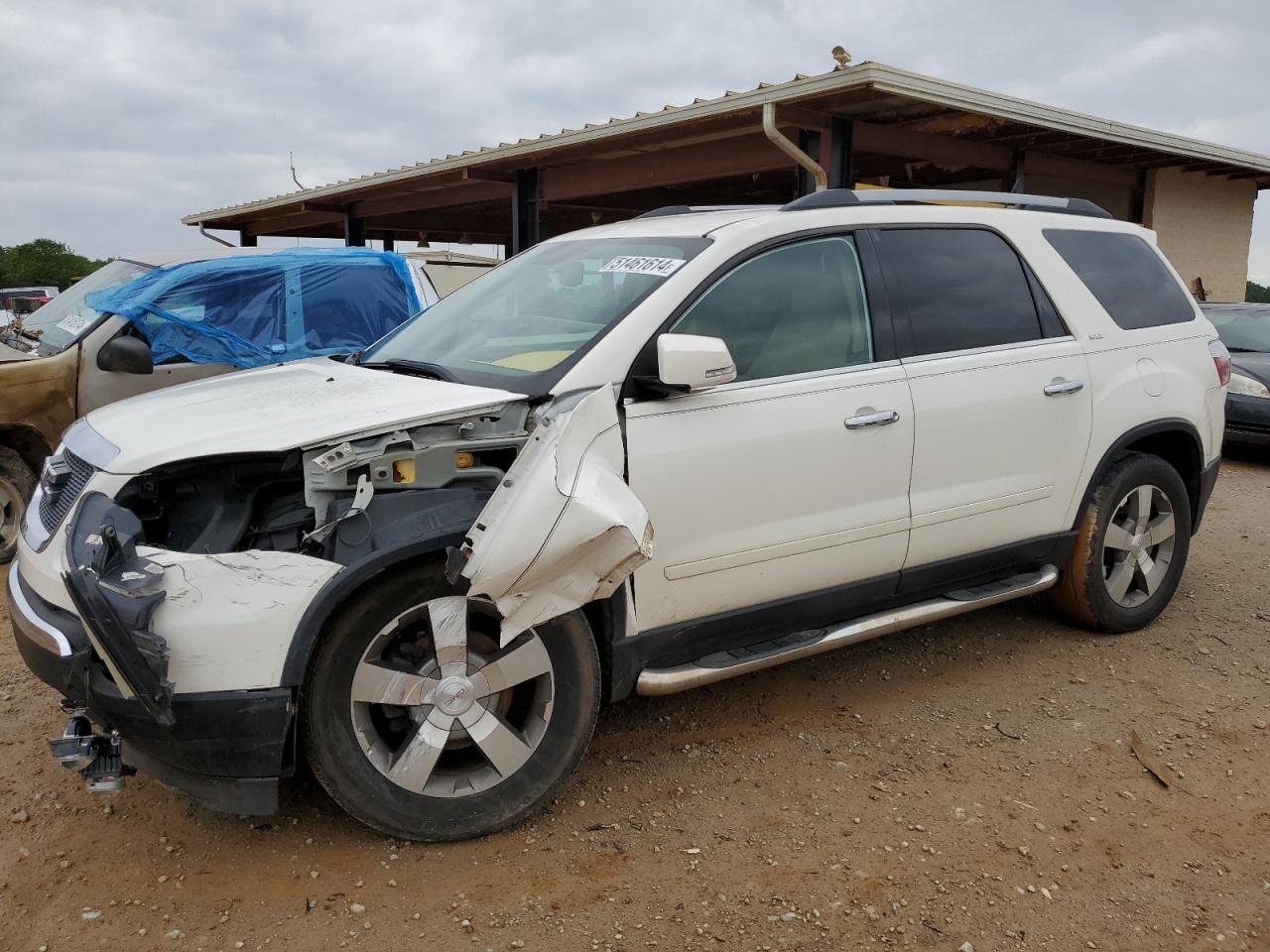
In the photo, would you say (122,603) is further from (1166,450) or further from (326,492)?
(1166,450)

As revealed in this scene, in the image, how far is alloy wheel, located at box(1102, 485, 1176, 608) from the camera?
4.44m

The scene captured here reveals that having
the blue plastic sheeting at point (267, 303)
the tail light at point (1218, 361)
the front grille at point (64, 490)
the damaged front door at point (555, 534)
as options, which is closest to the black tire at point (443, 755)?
the damaged front door at point (555, 534)

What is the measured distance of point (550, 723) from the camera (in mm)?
2953

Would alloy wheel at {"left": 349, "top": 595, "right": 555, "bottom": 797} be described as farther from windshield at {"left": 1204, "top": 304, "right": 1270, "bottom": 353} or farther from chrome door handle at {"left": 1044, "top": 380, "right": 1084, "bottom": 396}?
windshield at {"left": 1204, "top": 304, "right": 1270, "bottom": 353}

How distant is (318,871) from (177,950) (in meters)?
0.41

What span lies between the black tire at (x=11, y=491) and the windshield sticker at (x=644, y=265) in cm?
408

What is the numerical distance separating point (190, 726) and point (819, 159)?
8.22 meters

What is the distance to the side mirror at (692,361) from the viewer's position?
9.49ft

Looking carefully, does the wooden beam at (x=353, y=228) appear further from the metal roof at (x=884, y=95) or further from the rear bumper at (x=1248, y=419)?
the rear bumper at (x=1248, y=419)

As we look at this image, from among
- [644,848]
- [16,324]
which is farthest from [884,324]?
[16,324]

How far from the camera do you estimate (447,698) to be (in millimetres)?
2801

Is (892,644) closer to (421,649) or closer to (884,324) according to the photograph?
(884,324)

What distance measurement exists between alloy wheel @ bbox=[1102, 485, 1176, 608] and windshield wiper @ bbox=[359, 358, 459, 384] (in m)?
2.92

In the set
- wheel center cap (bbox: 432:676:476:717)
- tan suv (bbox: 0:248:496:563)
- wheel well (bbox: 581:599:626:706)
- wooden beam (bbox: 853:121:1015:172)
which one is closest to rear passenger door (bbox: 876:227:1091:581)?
wheel well (bbox: 581:599:626:706)
